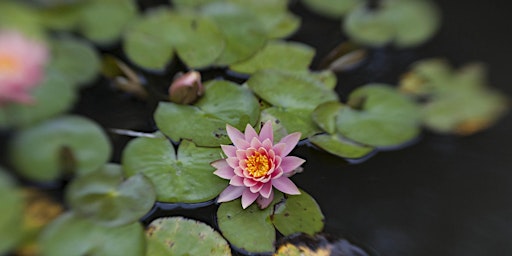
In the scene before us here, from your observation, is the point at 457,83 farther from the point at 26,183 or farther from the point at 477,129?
the point at 26,183

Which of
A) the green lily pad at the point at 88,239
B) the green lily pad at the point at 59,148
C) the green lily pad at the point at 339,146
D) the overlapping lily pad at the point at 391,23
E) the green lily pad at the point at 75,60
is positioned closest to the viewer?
the green lily pad at the point at 88,239

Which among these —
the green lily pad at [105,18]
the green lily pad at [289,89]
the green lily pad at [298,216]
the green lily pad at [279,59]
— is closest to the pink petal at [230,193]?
the green lily pad at [298,216]

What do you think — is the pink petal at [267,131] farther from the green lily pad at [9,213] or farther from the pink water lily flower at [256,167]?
the green lily pad at [9,213]

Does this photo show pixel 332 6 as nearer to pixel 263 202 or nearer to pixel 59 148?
pixel 263 202

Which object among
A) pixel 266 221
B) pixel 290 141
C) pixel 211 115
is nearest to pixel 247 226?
pixel 266 221

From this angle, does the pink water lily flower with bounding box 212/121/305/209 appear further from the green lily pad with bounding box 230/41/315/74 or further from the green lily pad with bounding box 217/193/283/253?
the green lily pad with bounding box 230/41/315/74

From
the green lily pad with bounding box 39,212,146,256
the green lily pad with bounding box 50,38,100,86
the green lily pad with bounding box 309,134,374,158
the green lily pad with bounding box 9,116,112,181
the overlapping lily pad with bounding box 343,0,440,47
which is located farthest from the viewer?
the overlapping lily pad with bounding box 343,0,440,47

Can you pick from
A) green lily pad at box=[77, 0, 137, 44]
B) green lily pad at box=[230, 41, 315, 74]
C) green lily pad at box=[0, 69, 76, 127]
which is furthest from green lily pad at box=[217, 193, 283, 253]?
green lily pad at box=[77, 0, 137, 44]
